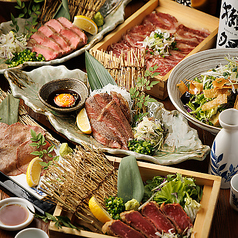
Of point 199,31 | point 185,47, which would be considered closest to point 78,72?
point 185,47

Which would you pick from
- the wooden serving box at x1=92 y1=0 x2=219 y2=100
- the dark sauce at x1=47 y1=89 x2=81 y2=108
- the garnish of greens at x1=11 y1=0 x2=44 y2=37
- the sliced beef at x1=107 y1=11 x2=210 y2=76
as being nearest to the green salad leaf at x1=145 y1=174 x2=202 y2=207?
the dark sauce at x1=47 y1=89 x2=81 y2=108

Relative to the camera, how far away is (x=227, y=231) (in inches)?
72.9

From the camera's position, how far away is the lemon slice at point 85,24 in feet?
10.3

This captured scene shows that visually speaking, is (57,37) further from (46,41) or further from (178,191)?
(178,191)

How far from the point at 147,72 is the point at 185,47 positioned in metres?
0.74

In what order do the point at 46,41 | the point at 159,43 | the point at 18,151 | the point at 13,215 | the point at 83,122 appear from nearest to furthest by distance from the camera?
the point at 13,215
the point at 18,151
the point at 83,122
the point at 159,43
the point at 46,41

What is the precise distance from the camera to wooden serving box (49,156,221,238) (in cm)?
161

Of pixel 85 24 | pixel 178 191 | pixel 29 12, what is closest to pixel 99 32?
pixel 85 24

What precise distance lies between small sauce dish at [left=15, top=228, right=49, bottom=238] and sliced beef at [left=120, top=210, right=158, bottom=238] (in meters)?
0.48

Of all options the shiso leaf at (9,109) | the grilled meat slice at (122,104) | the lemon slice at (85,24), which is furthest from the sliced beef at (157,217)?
the lemon slice at (85,24)

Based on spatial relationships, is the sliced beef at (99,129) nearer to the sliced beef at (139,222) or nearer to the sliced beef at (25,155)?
the sliced beef at (25,155)

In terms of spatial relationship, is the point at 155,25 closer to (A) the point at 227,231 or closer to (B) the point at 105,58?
(B) the point at 105,58

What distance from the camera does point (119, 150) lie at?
2.08 metres

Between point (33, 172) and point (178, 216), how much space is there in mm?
967
